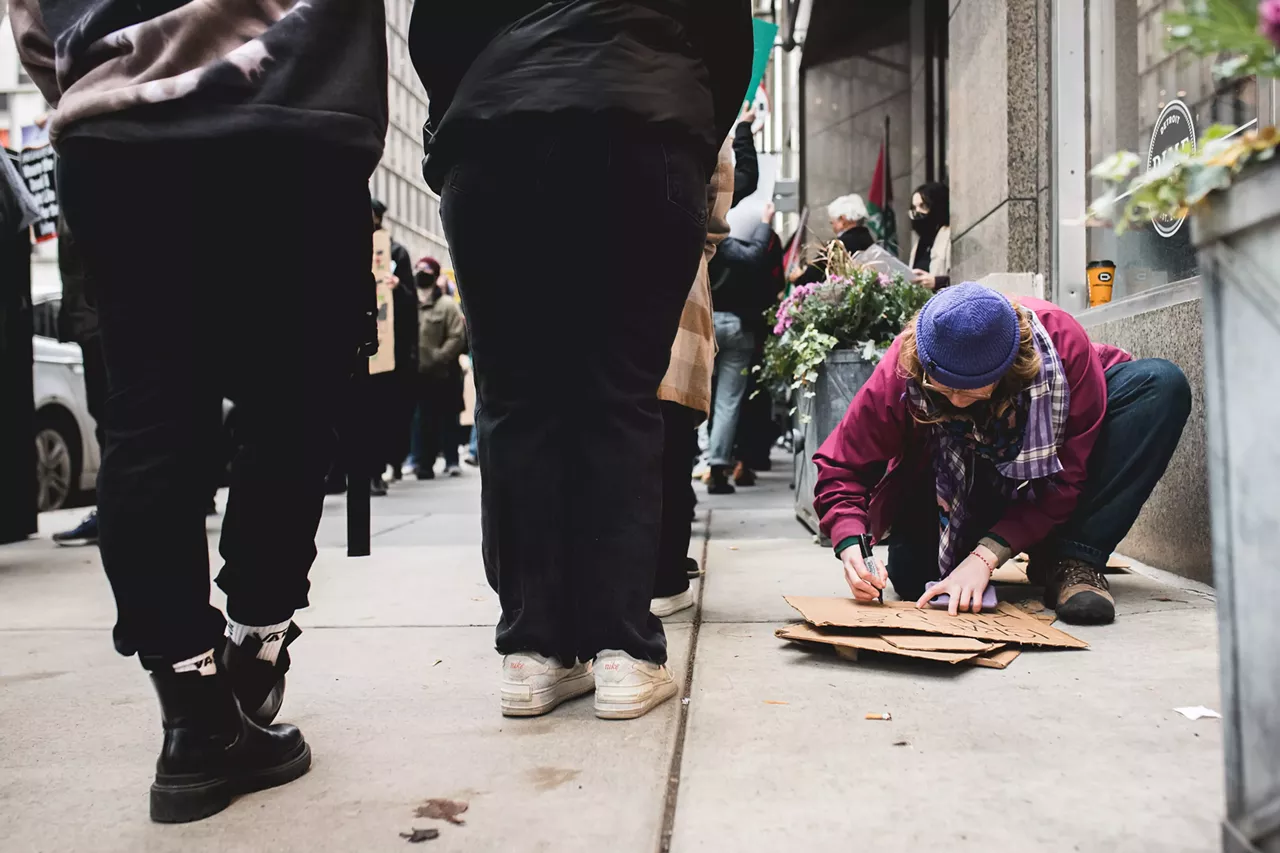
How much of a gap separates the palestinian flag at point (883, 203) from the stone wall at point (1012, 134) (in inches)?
167

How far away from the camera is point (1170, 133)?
3.65 meters

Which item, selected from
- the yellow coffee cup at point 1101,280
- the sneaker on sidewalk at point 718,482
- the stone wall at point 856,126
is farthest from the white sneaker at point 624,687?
the stone wall at point 856,126

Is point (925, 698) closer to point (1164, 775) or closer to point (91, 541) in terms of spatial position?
point (1164, 775)

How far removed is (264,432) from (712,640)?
4.36ft

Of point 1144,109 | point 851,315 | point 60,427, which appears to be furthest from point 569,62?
point 60,427

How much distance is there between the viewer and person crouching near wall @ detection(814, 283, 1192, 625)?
2.55m

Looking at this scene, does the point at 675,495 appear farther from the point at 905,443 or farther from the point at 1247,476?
the point at 1247,476

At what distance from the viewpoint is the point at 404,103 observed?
2475 inches

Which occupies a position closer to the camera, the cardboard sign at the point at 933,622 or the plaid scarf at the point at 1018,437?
the cardboard sign at the point at 933,622

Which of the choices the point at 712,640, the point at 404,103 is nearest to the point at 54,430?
the point at 712,640

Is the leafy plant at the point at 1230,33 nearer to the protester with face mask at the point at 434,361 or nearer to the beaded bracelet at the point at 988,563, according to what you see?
the beaded bracelet at the point at 988,563

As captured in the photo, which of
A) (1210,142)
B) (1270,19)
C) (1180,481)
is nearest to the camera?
→ (1270,19)

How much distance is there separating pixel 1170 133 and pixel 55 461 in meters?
6.60

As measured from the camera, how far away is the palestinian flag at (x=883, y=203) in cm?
942
